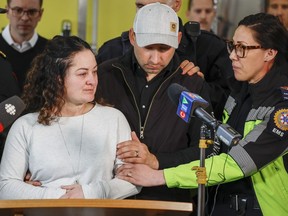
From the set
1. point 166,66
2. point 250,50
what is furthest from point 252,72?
point 166,66

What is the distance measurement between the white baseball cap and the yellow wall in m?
2.88

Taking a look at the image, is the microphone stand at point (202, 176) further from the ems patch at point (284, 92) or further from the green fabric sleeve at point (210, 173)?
the ems patch at point (284, 92)

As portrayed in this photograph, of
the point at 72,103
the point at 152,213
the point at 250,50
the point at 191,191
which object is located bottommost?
the point at 191,191

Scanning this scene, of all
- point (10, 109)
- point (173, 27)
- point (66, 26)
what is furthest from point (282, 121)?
point (66, 26)

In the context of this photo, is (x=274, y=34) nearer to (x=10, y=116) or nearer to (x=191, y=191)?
(x=191, y=191)

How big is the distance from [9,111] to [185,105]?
620mm

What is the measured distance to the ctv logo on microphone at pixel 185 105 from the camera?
2.73 metres

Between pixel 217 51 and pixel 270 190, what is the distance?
1073 millimetres

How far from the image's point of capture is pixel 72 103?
10.7 ft

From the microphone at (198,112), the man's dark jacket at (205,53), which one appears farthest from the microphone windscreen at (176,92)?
the man's dark jacket at (205,53)

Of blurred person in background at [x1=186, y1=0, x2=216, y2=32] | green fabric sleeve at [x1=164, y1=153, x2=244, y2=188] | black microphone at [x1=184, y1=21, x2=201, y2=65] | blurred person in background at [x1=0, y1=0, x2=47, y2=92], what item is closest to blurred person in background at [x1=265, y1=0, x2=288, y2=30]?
blurred person in background at [x1=186, y1=0, x2=216, y2=32]

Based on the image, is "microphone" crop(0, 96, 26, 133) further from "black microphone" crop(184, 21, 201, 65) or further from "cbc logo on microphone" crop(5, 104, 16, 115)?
"black microphone" crop(184, 21, 201, 65)

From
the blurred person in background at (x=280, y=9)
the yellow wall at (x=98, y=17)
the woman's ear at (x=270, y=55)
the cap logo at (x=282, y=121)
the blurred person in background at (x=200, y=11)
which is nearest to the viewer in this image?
the cap logo at (x=282, y=121)

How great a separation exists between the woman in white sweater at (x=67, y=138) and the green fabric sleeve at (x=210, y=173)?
158 millimetres
